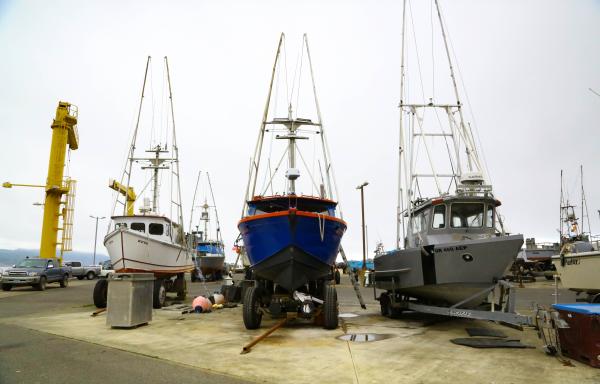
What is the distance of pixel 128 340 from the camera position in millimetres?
8203

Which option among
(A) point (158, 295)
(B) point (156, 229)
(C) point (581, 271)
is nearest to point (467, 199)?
(C) point (581, 271)

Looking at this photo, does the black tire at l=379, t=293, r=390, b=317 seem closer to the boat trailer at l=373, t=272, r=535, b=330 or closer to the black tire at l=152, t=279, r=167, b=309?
the boat trailer at l=373, t=272, r=535, b=330

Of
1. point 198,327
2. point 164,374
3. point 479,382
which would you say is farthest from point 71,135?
point 479,382

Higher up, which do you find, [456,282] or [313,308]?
[456,282]

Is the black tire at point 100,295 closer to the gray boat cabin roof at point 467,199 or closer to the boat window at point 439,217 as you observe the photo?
the boat window at point 439,217

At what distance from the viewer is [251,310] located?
9664 mm

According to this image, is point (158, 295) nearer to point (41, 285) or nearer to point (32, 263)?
point (41, 285)

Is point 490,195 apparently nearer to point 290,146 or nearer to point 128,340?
point 290,146

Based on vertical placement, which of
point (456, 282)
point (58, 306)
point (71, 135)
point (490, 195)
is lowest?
point (58, 306)

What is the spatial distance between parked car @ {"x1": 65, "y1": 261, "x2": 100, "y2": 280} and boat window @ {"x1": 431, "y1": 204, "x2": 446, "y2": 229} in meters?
33.3

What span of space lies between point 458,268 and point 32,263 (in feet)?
79.6

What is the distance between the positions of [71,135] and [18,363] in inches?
1038

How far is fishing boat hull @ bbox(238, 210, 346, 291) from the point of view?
945cm

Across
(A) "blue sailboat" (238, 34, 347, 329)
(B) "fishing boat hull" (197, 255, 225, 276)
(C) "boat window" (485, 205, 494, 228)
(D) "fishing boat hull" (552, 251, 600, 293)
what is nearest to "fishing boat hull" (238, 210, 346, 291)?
(A) "blue sailboat" (238, 34, 347, 329)
